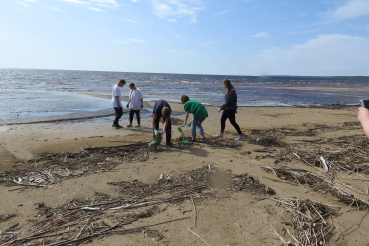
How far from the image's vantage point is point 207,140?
674cm

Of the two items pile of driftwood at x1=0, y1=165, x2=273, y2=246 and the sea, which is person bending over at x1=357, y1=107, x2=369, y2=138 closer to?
pile of driftwood at x1=0, y1=165, x2=273, y2=246

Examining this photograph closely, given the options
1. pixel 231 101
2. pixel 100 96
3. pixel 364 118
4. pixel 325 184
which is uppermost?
pixel 364 118

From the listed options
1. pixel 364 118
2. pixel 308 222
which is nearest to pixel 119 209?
pixel 308 222

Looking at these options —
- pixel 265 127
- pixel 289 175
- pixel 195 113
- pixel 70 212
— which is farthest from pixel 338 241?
pixel 265 127

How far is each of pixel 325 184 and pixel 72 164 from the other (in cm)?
472

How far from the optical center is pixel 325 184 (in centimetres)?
385

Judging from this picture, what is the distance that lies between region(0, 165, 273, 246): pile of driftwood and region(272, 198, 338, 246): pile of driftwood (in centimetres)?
52

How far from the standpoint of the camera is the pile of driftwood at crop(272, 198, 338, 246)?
2.58 m

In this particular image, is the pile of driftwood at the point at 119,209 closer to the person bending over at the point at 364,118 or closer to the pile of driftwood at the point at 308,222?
the pile of driftwood at the point at 308,222

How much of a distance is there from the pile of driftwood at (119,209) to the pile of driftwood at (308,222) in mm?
518

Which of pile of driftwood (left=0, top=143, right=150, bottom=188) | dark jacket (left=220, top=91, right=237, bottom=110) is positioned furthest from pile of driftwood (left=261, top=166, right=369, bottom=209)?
pile of driftwood (left=0, top=143, right=150, bottom=188)

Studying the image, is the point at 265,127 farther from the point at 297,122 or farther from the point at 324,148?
the point at 324,148

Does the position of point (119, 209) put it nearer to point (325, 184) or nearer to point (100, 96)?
point (325, 184)

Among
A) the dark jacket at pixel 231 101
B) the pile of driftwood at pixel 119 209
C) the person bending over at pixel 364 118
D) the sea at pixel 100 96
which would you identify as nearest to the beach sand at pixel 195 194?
the pile of driftwood at pixel 119 209
